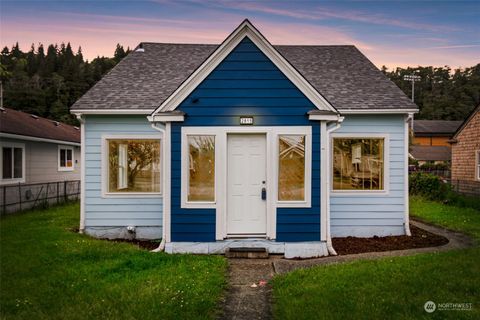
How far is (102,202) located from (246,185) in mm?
4363

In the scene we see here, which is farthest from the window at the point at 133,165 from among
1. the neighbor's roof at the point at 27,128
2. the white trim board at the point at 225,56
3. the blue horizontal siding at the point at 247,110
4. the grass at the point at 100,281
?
the neighbor's roof at the point at 27,128

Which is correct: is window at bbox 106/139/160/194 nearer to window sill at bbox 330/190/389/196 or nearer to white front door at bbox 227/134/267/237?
white front door at bbox 227/134/267/237

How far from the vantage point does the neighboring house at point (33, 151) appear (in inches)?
560

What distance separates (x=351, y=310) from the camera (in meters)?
4.58

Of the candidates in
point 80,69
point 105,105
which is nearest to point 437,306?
point 105,105

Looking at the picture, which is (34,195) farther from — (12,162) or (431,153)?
(431,153)

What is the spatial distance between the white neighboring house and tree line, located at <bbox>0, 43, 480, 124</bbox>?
22.3 metres

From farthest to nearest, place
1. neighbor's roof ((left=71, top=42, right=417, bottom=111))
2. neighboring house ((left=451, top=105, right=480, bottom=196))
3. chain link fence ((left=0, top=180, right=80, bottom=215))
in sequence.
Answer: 1. neighboring house ((left=451, top=105, right=480, bottom=196))
2. chain link fence ((left=0, top=180, right=80, bottom=215))
3. neighbor's roof ((left=71, top=42, right=417, bottom=111))

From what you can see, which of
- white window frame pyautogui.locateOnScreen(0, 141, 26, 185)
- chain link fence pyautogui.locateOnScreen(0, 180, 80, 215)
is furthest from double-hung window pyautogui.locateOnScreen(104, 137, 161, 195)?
white window frame pyautogui.locateOnScreen(0, 141, 26, 185)

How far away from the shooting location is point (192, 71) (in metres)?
10.7

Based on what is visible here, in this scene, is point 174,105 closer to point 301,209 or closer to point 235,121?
point 235,121

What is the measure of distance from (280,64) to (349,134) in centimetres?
333

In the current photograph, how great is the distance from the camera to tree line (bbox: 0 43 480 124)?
44938 millimetres

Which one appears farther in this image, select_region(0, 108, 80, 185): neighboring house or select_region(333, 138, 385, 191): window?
select_region(0, 108, 80, 185): neighboring house
